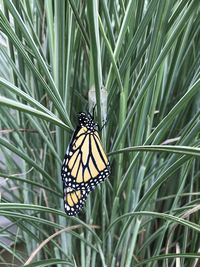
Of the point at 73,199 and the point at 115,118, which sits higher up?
the point at 115,118

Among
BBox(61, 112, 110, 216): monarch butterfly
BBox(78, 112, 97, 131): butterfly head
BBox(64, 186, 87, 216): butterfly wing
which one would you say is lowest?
BBox(64, 186, 87, 216): butterfly wing

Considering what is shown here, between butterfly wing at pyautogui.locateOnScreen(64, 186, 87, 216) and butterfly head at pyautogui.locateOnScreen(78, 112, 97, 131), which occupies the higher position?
butterfly head at pyautogui.locateOnScreen(78, 112, 97, 131)

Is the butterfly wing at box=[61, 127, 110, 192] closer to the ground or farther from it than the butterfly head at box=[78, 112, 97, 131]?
closer to the ground

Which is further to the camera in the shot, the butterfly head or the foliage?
the butterfly head

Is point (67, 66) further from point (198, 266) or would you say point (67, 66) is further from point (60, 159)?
point (198, 266)

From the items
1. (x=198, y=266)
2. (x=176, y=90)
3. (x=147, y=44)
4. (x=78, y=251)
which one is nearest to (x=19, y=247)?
(x=78, y=251)

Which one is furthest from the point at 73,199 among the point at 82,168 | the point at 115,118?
the point at 115,118

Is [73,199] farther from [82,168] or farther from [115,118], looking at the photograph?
[115,118]
